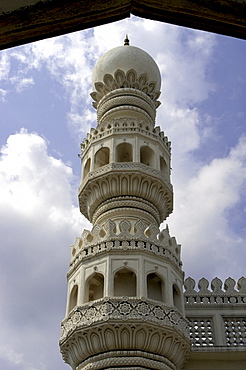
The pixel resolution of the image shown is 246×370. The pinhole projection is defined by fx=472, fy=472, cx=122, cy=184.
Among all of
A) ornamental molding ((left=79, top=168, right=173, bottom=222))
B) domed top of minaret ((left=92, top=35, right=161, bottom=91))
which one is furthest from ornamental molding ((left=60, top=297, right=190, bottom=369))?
domed top of minaret ((left=92, top=35, right=161, bottom=91))

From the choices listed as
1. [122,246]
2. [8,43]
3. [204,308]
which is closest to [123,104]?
[122,246]

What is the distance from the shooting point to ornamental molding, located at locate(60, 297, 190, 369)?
9.28 metres

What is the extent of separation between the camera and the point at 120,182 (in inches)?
485

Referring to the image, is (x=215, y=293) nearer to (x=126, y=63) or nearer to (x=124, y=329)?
(x=124, y=329)

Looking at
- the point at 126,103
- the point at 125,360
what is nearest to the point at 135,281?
the point at 125,360

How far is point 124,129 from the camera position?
13.3 m

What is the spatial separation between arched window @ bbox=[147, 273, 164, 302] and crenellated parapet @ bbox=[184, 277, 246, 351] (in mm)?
951

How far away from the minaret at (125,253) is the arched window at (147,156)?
3cm

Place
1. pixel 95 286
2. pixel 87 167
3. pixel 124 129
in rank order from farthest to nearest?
pixel 87 167 → pixel 124 129 → pixel 95 286

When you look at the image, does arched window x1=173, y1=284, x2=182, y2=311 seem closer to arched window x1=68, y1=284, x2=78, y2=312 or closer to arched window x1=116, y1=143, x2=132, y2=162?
arched window x1=68, y1=284, x2=78, y2=312

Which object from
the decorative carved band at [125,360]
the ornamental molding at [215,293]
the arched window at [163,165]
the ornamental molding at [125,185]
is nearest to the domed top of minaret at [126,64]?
the arched window at [163,165]

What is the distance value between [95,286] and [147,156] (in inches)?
173

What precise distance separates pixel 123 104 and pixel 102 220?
4.09 m

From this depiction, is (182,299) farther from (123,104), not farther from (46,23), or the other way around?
(46,23)
